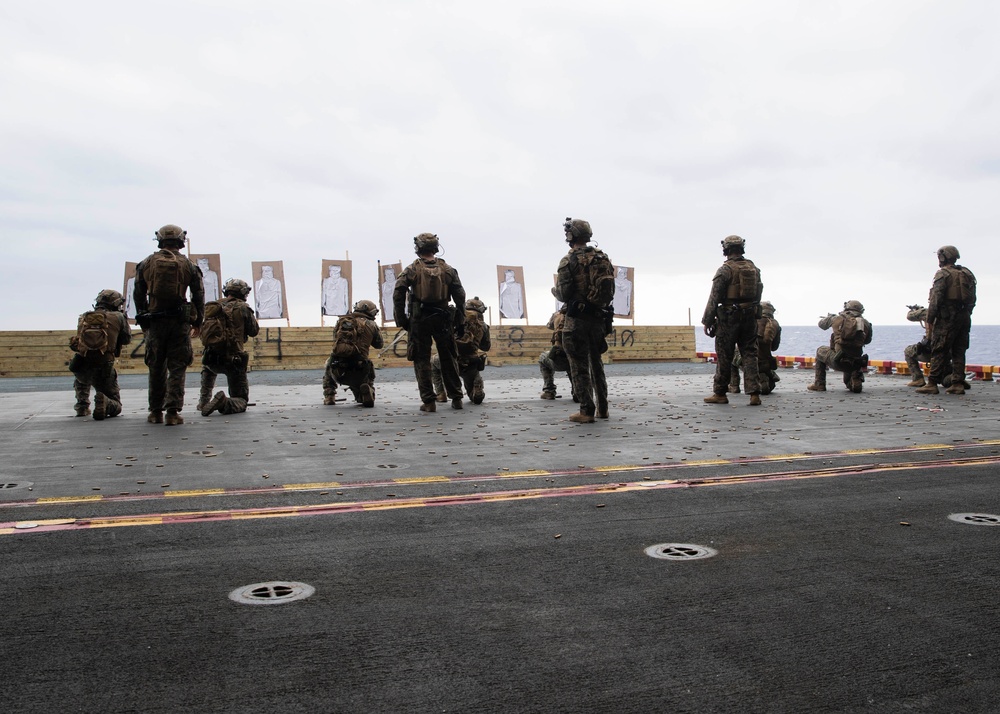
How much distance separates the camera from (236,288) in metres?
12.3

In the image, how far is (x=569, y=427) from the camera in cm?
937

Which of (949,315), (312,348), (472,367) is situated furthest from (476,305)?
(312,348)

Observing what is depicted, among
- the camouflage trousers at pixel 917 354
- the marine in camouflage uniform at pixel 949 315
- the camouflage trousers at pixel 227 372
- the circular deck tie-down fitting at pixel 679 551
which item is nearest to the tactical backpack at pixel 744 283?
the marine in camouflage uniform at pixel 949 315

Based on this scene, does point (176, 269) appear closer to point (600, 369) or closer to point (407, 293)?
point (407, 293)

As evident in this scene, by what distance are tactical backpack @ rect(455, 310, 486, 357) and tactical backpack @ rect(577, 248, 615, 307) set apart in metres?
3.33

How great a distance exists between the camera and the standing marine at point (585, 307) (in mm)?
10047

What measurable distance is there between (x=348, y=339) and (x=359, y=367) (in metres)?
0.51

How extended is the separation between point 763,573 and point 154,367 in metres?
8.35

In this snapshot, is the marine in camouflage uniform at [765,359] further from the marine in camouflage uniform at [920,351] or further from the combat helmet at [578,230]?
the combat helmet at [578,230]

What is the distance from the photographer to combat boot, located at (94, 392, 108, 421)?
35.0ft

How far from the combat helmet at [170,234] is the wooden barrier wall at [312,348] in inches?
453

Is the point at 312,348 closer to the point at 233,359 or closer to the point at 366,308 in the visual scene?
the point at 366,308

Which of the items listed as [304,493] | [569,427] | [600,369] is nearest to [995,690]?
[304,493]

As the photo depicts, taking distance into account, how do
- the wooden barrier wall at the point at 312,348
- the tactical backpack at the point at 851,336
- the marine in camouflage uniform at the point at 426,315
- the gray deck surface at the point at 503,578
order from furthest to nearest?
the wooden barrier wall at the point at 312,348, the tactical backpack at the point at 851,336, the marine in camouflage uniform at the point at 426,315, the gray deck surface at the point at 503,578
